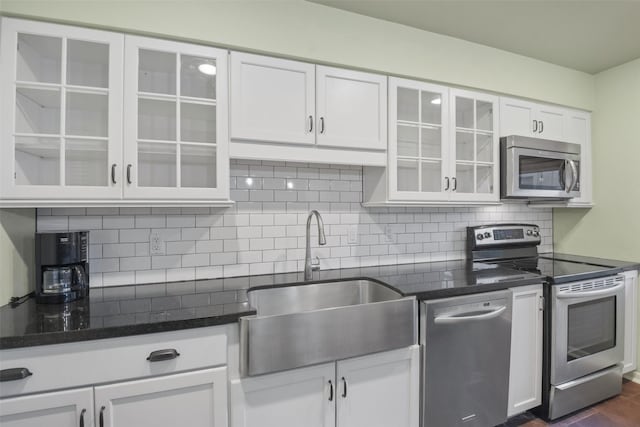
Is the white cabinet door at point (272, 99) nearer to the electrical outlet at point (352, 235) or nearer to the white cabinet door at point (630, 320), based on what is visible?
the electrical outlet at point (352, 235)

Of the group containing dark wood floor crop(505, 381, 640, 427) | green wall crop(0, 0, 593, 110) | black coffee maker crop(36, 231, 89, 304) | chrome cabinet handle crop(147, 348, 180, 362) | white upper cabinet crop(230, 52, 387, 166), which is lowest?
dark wood floor crop(505, 381, 640, 427)

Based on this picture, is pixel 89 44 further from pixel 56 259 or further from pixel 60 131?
pixel 56 259

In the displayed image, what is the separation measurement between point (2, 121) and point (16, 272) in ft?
2.14

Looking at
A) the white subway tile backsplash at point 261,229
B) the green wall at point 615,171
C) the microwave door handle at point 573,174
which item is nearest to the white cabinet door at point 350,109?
the white subway tile backsplash at point 261,229

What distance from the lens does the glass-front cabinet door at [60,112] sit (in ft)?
4.32

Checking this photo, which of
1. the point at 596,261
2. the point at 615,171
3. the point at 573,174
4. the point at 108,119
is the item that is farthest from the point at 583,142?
the point at 108,119

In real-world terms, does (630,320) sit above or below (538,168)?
below

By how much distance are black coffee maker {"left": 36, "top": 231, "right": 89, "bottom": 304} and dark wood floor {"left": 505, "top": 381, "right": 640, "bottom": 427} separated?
258cm

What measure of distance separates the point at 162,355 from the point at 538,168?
2.70m

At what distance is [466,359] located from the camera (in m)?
1.69

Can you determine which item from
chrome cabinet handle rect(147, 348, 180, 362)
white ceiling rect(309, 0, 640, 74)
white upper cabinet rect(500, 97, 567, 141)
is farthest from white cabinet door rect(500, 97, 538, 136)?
chrome cabinet handle rect(147, 348, 180, 362)

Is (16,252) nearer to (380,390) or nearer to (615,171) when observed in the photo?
(380,390)

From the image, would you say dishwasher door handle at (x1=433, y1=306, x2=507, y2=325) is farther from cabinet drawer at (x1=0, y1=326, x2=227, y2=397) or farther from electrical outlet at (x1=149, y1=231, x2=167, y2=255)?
electrical outlet at (x1=149, y1=231, x2=167, y2=255)

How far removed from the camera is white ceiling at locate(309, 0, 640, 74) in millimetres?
1795
